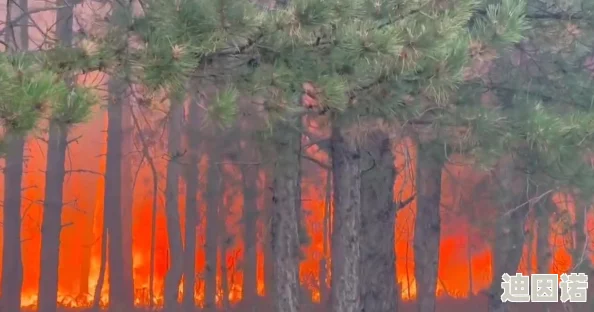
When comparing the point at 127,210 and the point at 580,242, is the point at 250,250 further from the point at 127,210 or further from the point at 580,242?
the point at 580,242

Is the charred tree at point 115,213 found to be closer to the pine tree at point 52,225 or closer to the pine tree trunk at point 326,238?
the pine tree at point 52,225

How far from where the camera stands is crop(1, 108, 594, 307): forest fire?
8656mm

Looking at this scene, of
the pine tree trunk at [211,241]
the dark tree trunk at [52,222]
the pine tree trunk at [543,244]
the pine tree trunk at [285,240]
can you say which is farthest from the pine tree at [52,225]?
the pine tree trunk at [543,244]

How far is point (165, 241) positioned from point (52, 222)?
4.15 feet

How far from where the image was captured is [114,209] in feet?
28.9

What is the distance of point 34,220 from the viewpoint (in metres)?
8.64

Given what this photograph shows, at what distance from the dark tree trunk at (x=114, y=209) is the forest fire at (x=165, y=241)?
8cm

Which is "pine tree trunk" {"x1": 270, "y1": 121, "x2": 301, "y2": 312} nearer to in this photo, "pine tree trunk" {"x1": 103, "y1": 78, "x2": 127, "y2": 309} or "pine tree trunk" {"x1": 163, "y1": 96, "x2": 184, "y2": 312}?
"pine tree trunk" {"x1": 163, "y1": 96, "x2": 184, "y2": 312}

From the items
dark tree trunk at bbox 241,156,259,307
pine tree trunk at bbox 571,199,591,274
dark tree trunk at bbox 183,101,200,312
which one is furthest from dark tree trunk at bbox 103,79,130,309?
pine tree trunk at bbox 571,199,591,274

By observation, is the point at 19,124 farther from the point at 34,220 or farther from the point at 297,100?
the point at 34,220

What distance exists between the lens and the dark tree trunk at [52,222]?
8.62m

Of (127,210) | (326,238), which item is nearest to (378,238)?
(326,238)

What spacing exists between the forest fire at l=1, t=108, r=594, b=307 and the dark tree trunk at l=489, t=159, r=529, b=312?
261mm

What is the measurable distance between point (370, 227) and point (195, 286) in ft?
8.80
